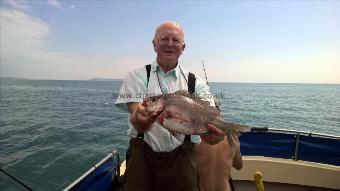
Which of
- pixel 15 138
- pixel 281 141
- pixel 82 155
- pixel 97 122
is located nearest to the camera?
pixel 281 141

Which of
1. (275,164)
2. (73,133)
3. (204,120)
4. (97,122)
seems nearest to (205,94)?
(204,120)

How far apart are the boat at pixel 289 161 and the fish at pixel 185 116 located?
312 cm

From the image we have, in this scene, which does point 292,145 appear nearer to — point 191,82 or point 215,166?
point 215,166

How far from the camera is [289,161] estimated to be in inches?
269

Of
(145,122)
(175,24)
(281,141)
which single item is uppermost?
(175,24)

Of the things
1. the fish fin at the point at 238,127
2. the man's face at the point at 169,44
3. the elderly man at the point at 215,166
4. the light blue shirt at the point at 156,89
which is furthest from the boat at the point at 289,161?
the fish fin at the point at 238,127

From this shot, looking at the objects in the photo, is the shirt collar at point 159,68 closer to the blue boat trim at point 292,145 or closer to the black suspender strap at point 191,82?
the black suspender strap at point 191,82

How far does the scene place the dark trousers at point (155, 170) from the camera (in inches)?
153

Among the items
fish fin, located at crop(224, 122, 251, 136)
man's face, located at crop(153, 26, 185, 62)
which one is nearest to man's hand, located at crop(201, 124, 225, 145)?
fish fin, located at crop(224, 122, 251, 136)

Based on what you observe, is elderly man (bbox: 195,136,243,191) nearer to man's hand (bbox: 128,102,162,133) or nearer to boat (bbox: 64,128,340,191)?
man's hand (bbox: 128,102,162,133)

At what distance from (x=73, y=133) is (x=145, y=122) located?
2281 cm

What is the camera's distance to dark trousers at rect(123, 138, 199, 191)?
12.7ft

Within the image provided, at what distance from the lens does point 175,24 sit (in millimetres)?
4266

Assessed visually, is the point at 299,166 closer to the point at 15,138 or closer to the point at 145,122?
the point at 145,122
